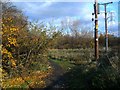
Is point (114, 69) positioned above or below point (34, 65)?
above

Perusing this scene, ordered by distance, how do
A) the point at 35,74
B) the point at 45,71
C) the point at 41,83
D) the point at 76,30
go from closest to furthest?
the point at 41,83
the point at 35,74
the point at 45,71
the point at 76,30

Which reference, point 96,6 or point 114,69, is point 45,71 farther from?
point 114,69

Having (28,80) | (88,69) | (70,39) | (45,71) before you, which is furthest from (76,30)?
(88,69)

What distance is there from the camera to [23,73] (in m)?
25.8

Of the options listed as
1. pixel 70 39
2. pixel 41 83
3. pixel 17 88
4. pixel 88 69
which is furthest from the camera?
pixel 70 39

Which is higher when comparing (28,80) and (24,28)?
(24,28)

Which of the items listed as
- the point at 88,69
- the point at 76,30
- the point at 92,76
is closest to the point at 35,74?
the point at 88,69

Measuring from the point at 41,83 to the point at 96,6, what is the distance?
9.50 metres

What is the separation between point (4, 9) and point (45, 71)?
8.83m

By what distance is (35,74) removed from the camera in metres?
27.6

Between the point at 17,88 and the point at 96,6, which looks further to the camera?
the point at 96,6

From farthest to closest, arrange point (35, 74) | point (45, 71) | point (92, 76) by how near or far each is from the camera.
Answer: point (45, 71) → point (35, 74) → point (92, 76)

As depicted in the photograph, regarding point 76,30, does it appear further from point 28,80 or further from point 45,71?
point 28,80

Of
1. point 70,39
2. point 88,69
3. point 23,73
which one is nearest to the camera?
point 88,69
